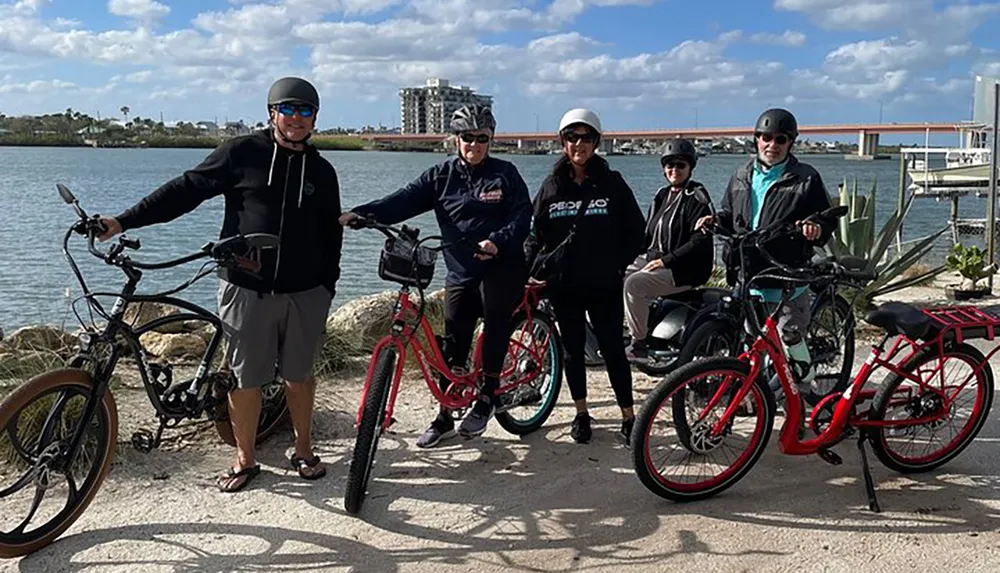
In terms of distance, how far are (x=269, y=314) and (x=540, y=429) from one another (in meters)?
1.84

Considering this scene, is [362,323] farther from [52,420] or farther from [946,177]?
[946,177]

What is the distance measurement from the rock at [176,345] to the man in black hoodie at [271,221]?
10.1ft

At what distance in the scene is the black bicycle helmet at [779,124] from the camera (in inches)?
177

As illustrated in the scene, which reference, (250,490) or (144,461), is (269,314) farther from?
(144,461)

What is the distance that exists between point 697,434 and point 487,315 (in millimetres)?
1204

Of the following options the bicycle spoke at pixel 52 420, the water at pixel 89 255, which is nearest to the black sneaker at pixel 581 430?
the bicycle spoke at pixel 52 420

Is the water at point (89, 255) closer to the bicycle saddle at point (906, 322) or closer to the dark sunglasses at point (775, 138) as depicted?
the dark sunglasses at point (775, 138)

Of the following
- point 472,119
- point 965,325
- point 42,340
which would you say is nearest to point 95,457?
point 472,119

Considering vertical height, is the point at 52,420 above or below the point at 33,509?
above

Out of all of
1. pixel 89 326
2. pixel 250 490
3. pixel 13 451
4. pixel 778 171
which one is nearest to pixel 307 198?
pixel 89 326

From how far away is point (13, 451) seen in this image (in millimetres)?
3814

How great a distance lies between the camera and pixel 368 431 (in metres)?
3.58

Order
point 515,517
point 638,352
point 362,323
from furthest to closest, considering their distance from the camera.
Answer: point 362,323, point 638,352, point 515,517

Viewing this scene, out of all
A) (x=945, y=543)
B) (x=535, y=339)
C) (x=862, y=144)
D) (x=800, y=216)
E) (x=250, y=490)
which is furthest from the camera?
(x=862, y=144)
